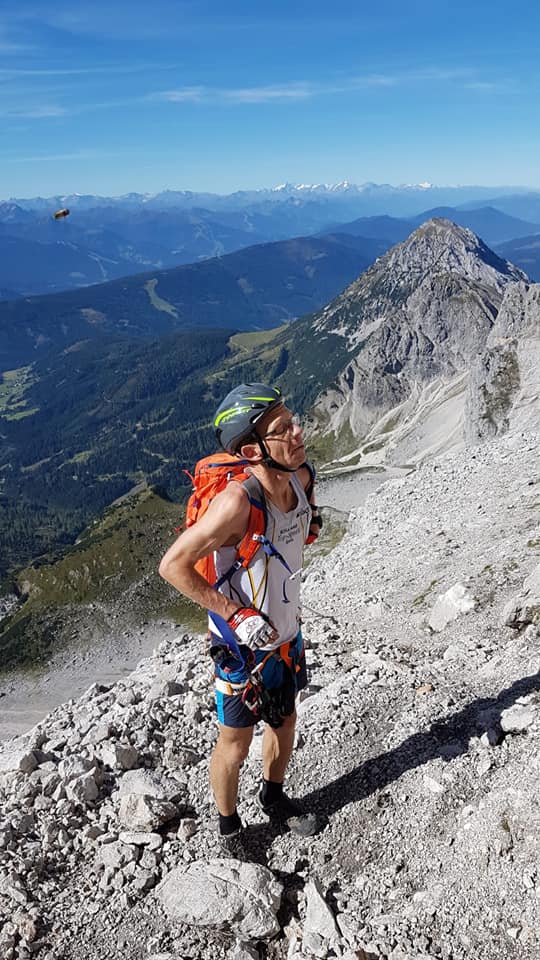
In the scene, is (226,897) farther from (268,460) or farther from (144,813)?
(268,460)

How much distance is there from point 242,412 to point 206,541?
1.29m

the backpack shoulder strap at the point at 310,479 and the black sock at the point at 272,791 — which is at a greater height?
the backpack shoulder strap at the point at 310,479

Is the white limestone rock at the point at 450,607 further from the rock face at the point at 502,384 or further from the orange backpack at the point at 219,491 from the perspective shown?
the rock face at the point at 502,384

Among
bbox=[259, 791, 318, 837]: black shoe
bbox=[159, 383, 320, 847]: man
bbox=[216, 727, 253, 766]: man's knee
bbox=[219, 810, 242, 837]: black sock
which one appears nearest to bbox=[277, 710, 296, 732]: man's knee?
bbox=[159, 383, 320, 847]: man

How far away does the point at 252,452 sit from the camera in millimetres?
6492

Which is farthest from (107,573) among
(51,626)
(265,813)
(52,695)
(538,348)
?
(265,813)

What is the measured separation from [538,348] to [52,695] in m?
84.1

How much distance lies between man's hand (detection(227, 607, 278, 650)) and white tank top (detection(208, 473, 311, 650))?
1.03 ft

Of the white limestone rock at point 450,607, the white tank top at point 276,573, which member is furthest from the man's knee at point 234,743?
the white limestone rock at point 450,607

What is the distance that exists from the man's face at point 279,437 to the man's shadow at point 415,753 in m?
4.12

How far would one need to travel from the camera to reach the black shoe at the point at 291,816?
7389 mm

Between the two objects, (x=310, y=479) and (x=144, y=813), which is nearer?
(x=310, y=479)

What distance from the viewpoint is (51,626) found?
87.1 metres

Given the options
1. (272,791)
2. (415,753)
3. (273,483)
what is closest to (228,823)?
(272,791)
